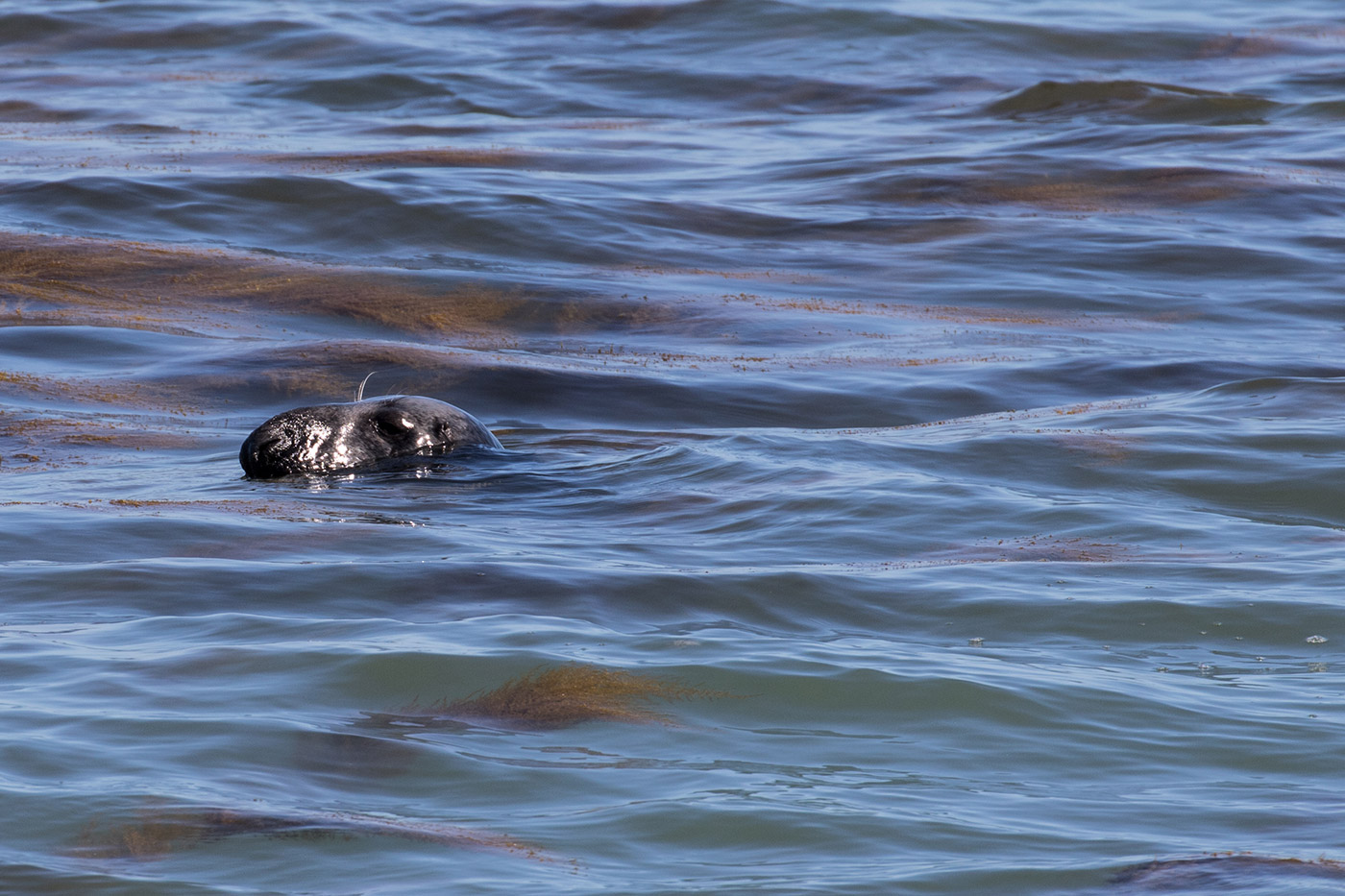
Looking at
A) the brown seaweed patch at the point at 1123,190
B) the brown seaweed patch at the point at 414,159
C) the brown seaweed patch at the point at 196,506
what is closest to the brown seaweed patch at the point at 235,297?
the brown seaweed patch at the point at 414,159

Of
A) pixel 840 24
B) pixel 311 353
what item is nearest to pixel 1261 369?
pixel 311 353

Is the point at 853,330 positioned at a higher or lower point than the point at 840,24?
lower

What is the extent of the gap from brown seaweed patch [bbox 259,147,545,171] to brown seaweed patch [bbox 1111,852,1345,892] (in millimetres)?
12736

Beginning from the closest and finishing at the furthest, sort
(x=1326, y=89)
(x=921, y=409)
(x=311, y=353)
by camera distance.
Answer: (x=921, y=409) < (x=311, y=353) < (x=1326, y=89)

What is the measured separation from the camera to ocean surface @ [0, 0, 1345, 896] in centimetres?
402

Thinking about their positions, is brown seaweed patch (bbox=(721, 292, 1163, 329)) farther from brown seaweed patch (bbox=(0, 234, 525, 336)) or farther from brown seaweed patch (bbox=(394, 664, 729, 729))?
brown seaweed patch (bbox=(394, 664, 729, 729))

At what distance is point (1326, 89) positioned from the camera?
20000mm

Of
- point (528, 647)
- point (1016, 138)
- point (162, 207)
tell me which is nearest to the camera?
point (528, 647)

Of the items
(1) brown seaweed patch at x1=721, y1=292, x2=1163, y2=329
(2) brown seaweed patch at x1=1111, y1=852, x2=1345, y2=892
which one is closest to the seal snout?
(1) brown seaweed patch at x1=721, y1=292, x2=1163, y2=329

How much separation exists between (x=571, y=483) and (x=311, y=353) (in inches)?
112

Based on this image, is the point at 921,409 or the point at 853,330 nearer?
the point at 921,409

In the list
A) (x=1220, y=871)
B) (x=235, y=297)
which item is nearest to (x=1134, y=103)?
(x=235, y=297)

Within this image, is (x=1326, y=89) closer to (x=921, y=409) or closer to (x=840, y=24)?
(x=840, y=24)

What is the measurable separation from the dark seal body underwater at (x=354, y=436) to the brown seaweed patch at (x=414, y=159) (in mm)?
7861
